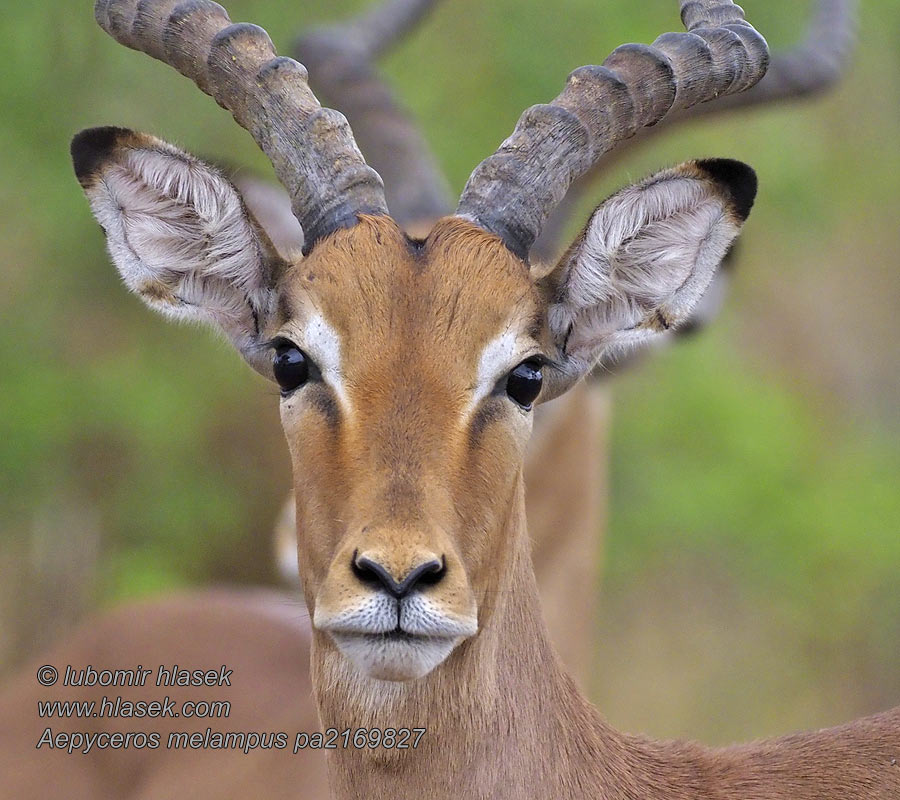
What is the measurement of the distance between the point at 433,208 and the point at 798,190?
5.10 metres

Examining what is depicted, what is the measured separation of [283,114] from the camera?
3.90 metres

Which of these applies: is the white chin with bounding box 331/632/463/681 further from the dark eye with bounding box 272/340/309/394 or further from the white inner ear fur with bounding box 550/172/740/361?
the white inner ear fur with bounding box 550/172/740/361

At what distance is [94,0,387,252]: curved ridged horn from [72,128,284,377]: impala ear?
20cm

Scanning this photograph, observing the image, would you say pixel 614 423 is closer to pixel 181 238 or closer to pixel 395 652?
pixel 181 238

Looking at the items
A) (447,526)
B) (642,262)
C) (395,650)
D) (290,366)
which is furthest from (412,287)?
(395,650)

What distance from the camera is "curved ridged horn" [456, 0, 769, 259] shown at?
→ 3873 millimetres

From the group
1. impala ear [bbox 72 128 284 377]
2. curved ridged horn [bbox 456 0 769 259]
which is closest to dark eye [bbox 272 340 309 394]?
impala ear [bbox 72 128 284 377]

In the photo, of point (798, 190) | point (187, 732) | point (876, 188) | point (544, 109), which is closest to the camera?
point (544, 109)

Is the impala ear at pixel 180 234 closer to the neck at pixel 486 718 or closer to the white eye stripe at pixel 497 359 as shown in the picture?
the white eye stripe at pixel 497 359

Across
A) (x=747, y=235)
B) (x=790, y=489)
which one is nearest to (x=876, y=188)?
(x=747, y=235)

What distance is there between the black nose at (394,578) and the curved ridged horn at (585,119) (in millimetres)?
1153

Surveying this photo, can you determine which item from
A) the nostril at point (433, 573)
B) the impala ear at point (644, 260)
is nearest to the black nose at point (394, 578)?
the nostril at point (433, 573)

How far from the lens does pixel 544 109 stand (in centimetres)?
390

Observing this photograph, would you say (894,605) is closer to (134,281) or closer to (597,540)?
(597,540)
